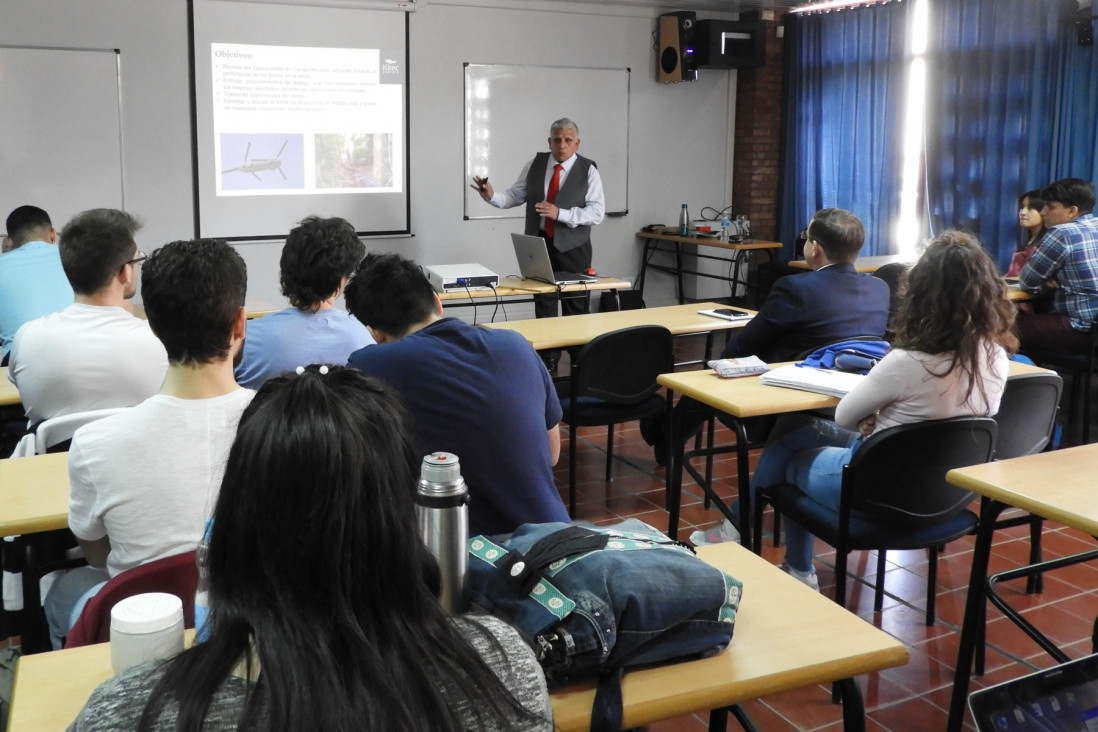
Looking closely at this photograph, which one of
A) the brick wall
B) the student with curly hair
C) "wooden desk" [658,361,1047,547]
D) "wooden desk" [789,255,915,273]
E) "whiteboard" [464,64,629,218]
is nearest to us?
the student with curly hair

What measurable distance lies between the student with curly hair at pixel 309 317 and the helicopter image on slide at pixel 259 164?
13.4 ft

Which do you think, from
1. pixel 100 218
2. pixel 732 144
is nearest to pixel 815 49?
→ pixel 732 144

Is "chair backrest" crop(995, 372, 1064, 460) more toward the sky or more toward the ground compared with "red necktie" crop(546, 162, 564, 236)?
more toward the ground

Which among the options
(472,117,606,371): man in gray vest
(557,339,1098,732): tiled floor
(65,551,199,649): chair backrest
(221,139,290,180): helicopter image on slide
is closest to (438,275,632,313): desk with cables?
(472,117,606,371): man in gray vest

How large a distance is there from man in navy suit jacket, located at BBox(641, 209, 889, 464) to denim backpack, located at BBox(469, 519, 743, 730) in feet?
6.73

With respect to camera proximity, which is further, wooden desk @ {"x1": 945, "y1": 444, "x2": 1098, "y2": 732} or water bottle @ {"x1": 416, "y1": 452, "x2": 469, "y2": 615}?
wooden desk @ {"x1": 945, "y1": 444, "x2": 1098, "y2": 732}

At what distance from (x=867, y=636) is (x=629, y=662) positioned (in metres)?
0.39

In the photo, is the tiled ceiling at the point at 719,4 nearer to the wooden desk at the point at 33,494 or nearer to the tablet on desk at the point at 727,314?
the tablet on desk at the point at 727,314

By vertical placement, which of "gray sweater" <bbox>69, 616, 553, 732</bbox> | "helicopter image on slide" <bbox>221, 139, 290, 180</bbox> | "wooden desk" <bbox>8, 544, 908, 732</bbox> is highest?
"helicopter image on slide" <bbox>221, 139, 290, 180</bbox>

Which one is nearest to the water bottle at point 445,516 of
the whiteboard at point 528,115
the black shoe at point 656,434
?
the black shoe at point 656,434

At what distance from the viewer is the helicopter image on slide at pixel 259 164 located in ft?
22.1

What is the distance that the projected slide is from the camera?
6.62 metres

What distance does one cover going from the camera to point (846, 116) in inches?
Answer: 302

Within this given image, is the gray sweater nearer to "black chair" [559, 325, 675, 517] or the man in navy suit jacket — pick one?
the man in navy suit jacket
